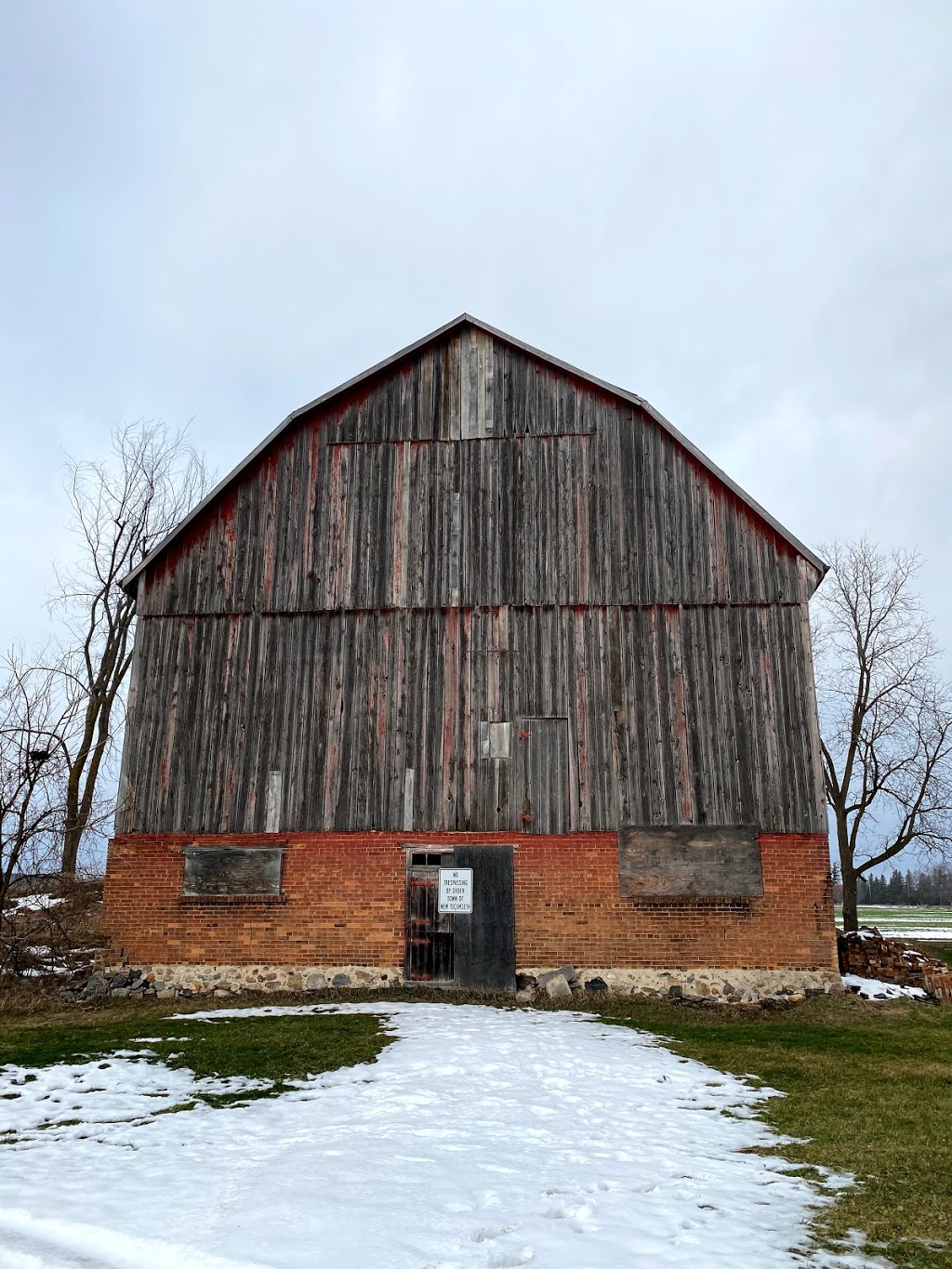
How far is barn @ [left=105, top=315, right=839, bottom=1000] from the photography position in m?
13.2

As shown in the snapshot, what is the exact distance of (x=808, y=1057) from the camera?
376 inches

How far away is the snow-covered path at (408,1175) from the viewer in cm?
412

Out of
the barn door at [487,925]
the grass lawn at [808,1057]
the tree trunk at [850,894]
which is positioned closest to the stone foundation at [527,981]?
the grass lawn at [808,1057]

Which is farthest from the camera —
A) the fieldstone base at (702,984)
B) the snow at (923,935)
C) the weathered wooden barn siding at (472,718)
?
the snow at (923,935)

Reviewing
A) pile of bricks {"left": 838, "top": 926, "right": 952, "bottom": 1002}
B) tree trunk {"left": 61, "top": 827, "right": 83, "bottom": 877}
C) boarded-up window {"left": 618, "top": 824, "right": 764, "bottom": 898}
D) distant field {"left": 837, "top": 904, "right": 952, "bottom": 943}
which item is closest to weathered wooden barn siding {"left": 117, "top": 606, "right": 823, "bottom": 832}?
boarded-up window {"left": 618, "top": 824, "right": 764, "bottom": 898}

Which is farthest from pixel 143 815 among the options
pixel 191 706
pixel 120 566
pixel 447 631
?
pixel 120 566

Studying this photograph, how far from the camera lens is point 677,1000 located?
1277 cm

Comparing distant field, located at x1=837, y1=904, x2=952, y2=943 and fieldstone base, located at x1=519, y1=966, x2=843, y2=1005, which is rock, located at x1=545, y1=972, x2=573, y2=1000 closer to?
fieldstone base, located at x1=519, y1=966, x2=843, y2=1005

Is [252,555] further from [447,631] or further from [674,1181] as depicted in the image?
[674,1181]

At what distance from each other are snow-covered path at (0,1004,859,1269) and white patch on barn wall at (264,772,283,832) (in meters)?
5.52

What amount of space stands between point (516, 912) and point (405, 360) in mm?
9351

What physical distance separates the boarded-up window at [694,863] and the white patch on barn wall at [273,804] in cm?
527

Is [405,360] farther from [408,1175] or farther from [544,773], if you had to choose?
[408,1175]

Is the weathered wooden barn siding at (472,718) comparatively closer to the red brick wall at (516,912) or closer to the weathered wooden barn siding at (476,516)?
the red brick wall at (516,912)
